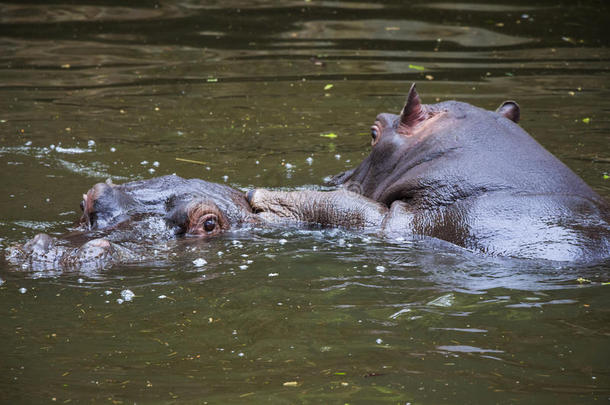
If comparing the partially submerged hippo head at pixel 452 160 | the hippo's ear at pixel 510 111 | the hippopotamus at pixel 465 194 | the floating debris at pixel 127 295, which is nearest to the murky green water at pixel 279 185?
the floating debris at pixel 127 295

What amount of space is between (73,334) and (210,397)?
1114mm

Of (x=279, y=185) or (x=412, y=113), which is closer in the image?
(x=412, y=113)

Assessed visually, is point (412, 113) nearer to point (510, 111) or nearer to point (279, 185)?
point (510, 111)

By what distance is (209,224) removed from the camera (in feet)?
21.2

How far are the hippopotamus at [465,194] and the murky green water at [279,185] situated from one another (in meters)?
0.20

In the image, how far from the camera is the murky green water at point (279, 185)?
4129mm

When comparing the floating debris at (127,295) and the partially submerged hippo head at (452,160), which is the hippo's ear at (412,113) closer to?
the partially submerged hippo head at (452,160)

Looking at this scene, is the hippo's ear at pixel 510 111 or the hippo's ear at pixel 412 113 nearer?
the hippo's ear at pixel 412 113

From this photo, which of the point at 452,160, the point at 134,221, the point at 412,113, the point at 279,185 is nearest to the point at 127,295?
the point at 134,221

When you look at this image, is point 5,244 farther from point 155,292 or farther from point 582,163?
point 582,163

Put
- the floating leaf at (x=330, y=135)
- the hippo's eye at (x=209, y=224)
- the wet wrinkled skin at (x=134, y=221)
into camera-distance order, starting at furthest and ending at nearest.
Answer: the floating leaf at (x=330, y=135), the hippo's eye at (x=209, y=224), the wet wrinkled skin at (x=134, y=221)

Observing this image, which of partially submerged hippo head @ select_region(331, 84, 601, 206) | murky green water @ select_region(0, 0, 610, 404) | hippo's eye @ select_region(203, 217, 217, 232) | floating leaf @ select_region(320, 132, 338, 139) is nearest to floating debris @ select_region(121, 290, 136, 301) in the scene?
murky green water @ select_region(0, 0, 610, 404)

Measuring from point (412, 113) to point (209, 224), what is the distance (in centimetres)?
193

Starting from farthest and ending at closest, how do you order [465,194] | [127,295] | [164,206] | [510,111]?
[510,111] < [164,206] < [465,194] < [127,295]
